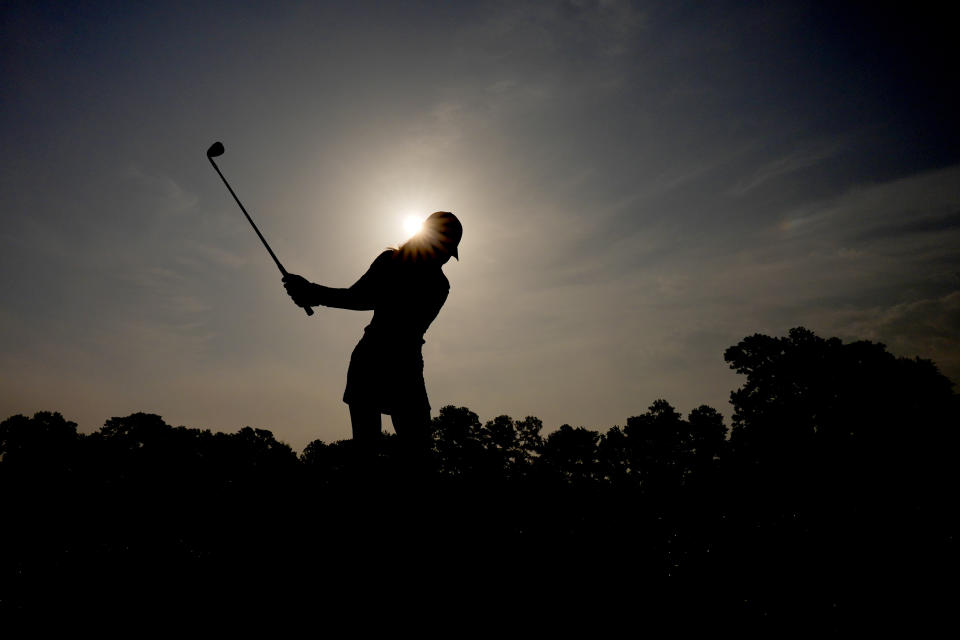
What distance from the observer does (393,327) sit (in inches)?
165

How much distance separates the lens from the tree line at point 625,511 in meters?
28.0

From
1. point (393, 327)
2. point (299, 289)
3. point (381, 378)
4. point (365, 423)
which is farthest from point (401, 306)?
point (365, 423)

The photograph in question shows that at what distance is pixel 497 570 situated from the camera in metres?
29.0

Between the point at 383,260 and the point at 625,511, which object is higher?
the point at 383,260

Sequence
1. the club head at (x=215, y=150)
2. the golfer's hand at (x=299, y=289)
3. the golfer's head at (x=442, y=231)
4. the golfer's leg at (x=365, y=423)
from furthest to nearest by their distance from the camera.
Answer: the club head at (x=215, y=150), the golfer's head at (x=442, y=231), the golfer's hand at (x=299, y=289), the golfer's leg at (x=365, y=423)

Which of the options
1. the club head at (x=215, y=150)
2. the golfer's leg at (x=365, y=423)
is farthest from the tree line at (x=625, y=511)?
the golfer's leg at (x=365, y=423)

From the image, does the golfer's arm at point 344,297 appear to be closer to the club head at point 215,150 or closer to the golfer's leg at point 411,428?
the golfer's leg at point 411,428

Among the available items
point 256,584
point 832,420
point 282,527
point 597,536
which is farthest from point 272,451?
point 832,420

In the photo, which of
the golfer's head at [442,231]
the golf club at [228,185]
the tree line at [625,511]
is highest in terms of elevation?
the golf club at [228,185]

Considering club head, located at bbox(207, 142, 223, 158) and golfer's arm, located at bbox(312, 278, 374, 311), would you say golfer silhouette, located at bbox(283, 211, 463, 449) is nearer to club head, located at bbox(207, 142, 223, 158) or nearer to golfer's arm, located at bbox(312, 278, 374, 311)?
golfer's arm, located at bbox(312, 278, 374, 311)

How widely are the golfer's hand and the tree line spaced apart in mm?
20563

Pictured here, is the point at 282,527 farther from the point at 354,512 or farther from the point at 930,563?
the point at 930,563

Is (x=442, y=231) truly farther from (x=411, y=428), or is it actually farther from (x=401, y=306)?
(x=411, y=428)

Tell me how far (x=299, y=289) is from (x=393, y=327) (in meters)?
1.08
